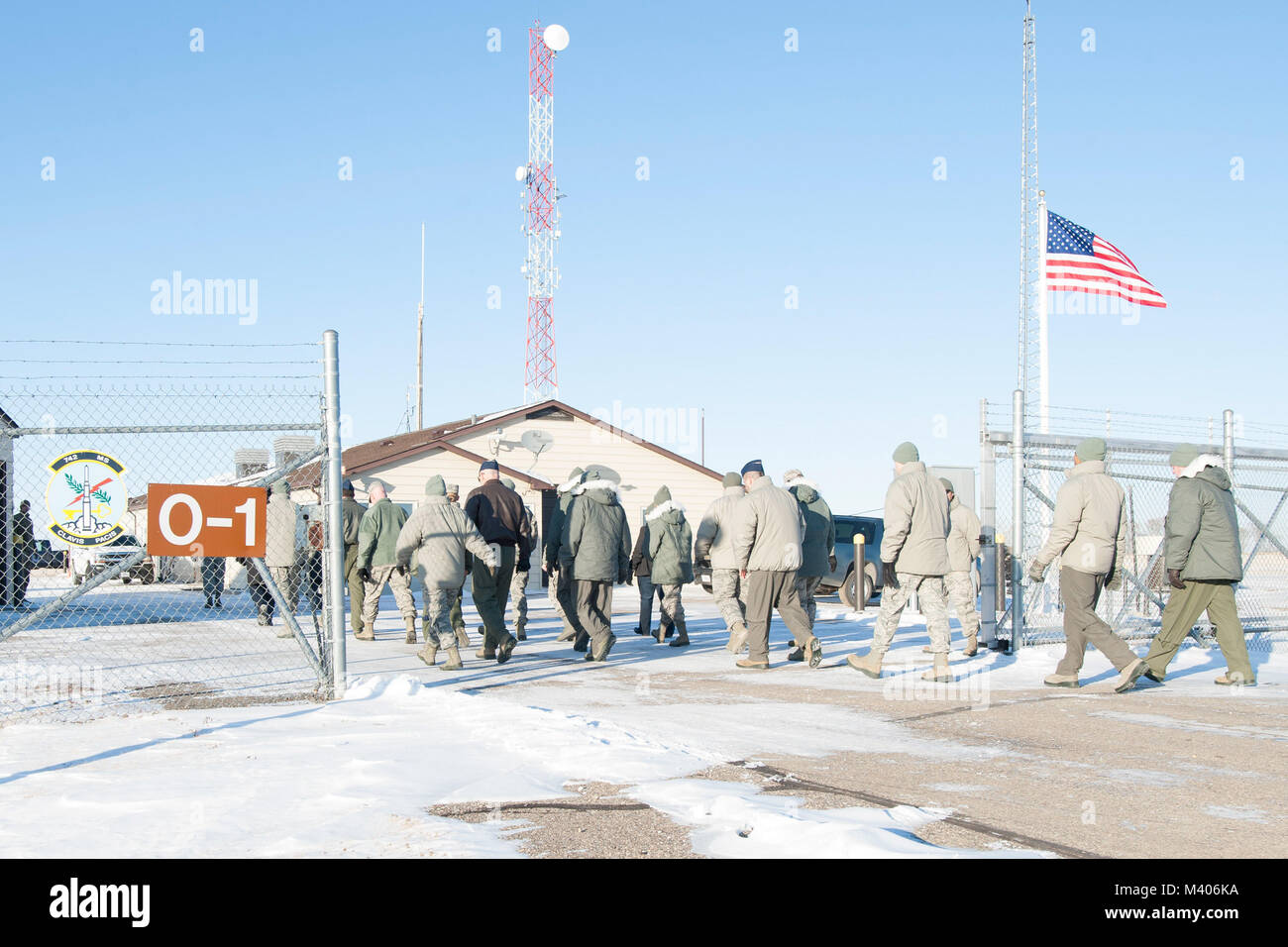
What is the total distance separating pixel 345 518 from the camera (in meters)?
14.1

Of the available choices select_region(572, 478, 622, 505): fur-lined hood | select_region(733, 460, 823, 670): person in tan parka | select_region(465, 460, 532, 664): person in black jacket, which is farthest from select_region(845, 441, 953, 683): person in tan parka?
select_region(465, 460, 532, 664): person in black jacket

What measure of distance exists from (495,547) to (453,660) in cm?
107

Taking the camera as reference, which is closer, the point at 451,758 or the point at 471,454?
the point at 451,758

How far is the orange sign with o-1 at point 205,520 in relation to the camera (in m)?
7.62

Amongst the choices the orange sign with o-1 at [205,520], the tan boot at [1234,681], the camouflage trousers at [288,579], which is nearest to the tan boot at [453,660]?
the orange sign with o-1 at [205,520]

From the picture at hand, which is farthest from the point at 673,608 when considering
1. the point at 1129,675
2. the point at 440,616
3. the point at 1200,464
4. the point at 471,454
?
the point at 471,454

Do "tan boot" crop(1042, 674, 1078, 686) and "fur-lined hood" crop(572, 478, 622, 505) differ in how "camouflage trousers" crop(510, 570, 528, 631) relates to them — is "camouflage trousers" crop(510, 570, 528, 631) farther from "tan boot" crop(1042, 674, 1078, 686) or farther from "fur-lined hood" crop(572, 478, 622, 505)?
"tan boot" crop(1042, 674, 1078, 686)

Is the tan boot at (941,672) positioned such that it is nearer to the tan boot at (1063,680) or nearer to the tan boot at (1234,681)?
the tan boot at (1063,680)

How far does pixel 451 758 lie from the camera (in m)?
6.04

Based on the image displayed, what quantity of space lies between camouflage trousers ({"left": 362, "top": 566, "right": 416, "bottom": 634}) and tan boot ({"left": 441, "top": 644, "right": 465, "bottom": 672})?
10.6ft

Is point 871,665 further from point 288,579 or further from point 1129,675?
point 288,579

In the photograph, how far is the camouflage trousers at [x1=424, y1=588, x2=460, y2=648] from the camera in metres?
10.1

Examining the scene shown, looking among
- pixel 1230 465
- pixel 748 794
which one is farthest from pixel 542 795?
pixel 1230 465
